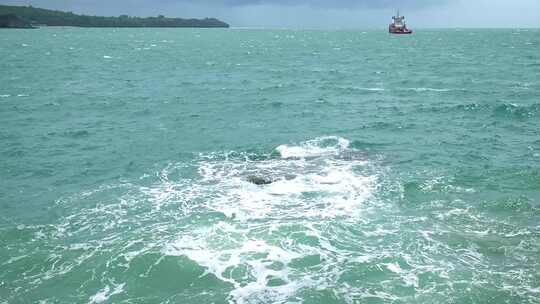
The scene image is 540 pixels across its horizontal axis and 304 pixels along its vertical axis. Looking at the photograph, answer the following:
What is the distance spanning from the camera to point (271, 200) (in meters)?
24.3

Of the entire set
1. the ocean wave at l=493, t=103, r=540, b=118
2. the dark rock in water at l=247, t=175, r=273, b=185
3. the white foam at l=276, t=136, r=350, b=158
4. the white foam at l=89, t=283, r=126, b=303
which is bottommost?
the white foam at l=89, t=283, r=126, b=303

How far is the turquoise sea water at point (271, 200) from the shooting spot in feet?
57.2

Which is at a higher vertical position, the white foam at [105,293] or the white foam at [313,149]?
the white foam at [313,149]

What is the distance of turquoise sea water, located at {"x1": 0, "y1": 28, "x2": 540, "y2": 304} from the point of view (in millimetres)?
17438

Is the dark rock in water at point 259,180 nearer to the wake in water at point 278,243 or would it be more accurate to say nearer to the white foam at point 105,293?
the wake in water at point 278,243

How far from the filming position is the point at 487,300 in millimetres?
16062

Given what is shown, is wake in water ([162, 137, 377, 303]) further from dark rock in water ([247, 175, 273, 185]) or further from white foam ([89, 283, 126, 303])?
white foam ([89, 283, 126, 303])

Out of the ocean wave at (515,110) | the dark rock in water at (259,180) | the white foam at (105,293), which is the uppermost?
the ocean wave at (515,110)

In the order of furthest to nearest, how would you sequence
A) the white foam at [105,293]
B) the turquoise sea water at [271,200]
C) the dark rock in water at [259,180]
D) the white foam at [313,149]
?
the white foam at [313,149]
the dark rock in water at [259,180]
the turquoise sea water at [271,200]
the white foam at [105,293]

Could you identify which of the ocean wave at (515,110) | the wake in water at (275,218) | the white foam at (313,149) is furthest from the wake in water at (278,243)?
the ocean wave at (515,110)

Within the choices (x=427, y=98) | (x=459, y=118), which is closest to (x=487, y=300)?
(x=459, y=118)

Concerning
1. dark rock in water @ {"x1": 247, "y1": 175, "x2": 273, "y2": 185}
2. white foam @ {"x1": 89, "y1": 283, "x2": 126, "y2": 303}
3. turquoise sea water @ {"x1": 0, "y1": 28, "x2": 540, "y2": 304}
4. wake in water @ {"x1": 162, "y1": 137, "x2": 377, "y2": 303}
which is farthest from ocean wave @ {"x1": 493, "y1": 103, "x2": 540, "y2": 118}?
white foam @ {"x1": 89, "y1": 283, "x2": 126, "y2": 303}

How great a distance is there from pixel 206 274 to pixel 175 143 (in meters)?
18.7

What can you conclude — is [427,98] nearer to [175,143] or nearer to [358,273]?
[175,143]
